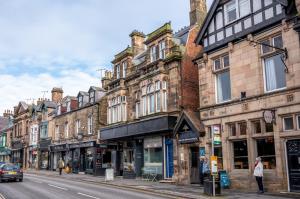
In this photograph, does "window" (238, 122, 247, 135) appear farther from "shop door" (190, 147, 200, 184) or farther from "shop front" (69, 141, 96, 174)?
"shop front" (69, 141, 96, 174)

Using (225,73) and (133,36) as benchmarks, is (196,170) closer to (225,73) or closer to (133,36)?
(225,73)

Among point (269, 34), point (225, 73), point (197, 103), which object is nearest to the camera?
point (269, 34)

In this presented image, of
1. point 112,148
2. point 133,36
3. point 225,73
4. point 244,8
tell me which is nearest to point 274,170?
point 225,73

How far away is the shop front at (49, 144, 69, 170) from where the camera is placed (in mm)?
44678

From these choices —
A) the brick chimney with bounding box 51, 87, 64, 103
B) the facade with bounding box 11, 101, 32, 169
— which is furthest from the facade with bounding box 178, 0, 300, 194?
the facade with bounding box 11, 101, 32, 169

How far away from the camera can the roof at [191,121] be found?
22009 millimetres

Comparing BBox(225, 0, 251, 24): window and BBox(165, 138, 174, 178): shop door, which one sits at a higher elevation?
BBox(225, 0, 251, 24): window

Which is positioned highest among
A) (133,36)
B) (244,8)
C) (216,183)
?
(133,36)

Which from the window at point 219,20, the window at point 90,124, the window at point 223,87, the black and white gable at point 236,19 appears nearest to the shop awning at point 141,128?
the window at point 90,124

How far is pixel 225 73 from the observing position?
69.6 feet

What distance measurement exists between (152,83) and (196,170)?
7.89 metres

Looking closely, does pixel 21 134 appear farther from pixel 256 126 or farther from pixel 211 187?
pixel 211 187

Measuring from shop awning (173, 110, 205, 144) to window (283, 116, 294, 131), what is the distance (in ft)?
19.3

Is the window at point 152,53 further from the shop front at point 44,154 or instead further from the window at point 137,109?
the shop front at point 44,154
